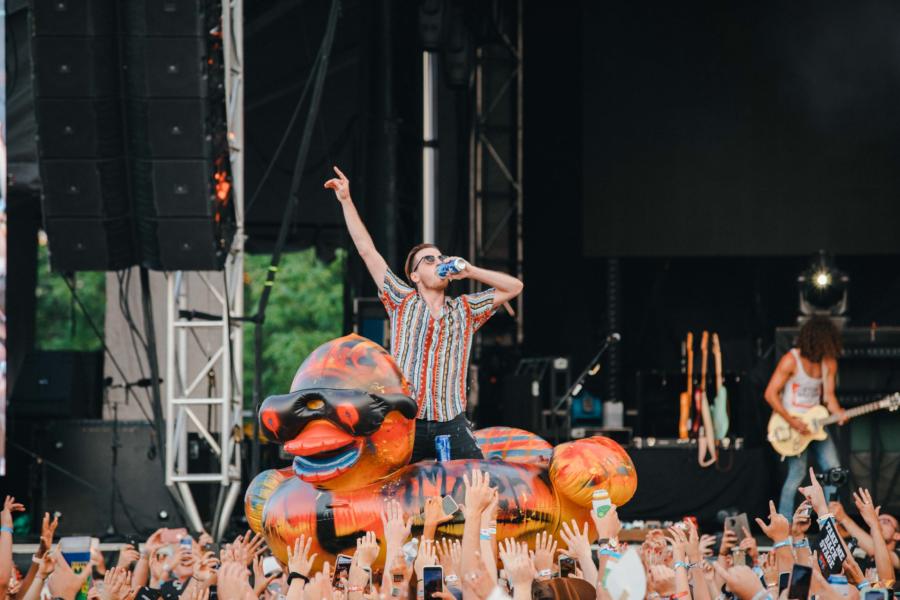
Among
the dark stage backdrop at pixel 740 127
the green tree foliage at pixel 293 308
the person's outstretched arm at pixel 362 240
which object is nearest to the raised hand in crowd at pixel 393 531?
the person's outstretched arm at pixel 362 240

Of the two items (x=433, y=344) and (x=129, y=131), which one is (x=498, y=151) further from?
(x=433, y=344)

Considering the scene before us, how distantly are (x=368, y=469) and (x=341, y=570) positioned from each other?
40 cm

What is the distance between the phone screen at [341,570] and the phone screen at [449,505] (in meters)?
0.36

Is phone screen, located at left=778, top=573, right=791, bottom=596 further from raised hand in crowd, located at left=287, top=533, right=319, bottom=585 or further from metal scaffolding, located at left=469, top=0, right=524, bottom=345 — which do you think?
metal scaffolding, located at left=469, top=0, right=524, bottom=345

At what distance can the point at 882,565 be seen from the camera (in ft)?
16.5

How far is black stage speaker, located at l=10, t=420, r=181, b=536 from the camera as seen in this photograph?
416 inches

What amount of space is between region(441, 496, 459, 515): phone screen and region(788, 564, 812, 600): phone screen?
1.38 m

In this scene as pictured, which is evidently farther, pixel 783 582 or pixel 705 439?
pixel 705 439

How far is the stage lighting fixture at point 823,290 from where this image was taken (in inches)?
419

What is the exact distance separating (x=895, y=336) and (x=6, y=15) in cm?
673

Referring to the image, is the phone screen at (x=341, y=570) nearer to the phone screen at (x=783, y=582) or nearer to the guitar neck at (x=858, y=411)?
the phone screen at (x=783, y=582)

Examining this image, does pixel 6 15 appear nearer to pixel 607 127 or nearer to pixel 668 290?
pixel 607 127

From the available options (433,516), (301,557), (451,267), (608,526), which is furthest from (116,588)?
(451,267)

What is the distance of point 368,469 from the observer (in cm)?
488
